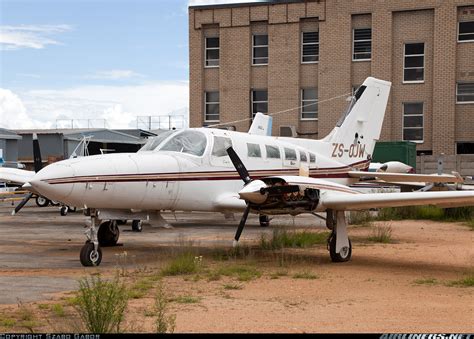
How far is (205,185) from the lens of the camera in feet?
52.6

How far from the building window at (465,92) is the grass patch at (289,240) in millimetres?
25627

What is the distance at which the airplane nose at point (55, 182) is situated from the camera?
13.5m

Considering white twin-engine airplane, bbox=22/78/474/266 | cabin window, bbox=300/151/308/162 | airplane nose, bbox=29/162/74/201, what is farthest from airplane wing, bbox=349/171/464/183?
airplane nose, bbox=29/162/74/201

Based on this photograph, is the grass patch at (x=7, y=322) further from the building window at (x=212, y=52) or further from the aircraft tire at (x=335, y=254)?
the building window at (x=212, y=52)

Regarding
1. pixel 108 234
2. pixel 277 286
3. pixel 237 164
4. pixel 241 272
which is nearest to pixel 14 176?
pixel 108 234

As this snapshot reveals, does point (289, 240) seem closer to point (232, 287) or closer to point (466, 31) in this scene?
point (232, 287)

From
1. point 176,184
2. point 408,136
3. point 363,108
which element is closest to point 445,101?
point 408,136

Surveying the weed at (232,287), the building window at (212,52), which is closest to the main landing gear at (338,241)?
the weed at (232,287)

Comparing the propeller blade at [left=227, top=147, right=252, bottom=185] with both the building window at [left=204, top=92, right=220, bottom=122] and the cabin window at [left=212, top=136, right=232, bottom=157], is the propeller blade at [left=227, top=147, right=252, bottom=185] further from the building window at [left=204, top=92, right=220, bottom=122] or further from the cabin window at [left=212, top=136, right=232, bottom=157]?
the building window at [left=204, top=92, right=220, bottom=122]

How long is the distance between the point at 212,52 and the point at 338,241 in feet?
108

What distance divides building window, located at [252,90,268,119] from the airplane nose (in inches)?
1255

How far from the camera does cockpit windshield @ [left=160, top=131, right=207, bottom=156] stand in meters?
16.0

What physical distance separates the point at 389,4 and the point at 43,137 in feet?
113

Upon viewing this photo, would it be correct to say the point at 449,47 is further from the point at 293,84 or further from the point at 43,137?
the point at 43,137
